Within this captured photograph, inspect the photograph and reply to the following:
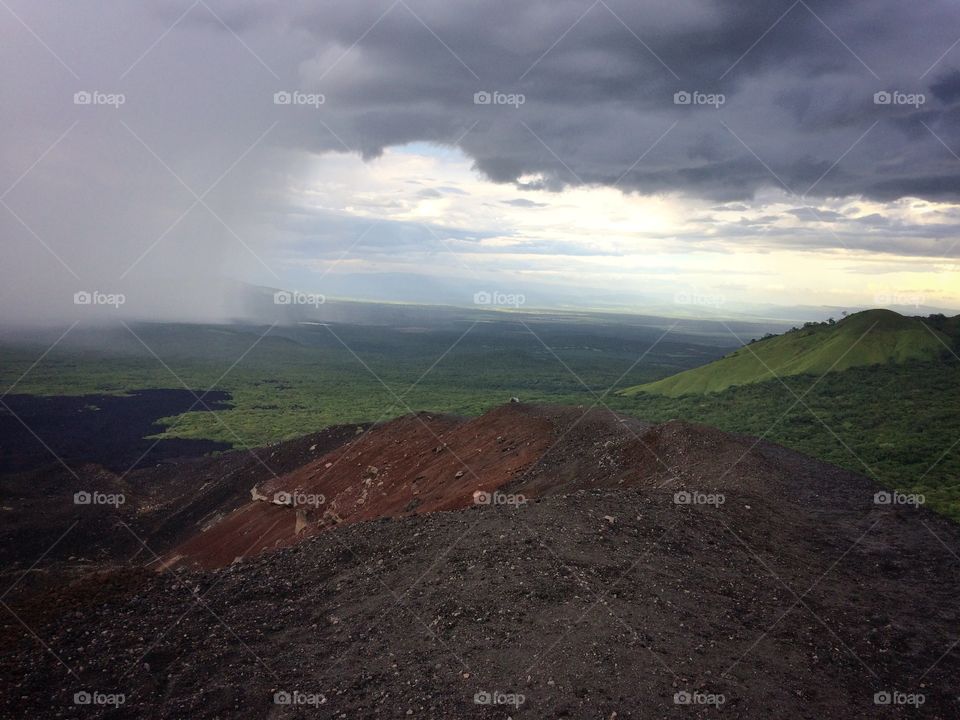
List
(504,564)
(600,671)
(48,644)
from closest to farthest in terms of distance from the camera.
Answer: (600,671) < (48,644) < (504,564)

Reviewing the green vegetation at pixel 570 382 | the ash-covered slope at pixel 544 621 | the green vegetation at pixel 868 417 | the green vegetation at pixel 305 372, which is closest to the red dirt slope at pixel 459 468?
the ash-covered slope at pixel 544 621

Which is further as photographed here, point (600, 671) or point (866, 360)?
point (866, 360)

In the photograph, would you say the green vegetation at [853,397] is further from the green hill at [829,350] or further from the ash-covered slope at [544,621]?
the ash-covered slope at [544,621]

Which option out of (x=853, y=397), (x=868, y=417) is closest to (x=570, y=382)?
(x=853, y=397)

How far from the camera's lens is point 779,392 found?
1699 inches

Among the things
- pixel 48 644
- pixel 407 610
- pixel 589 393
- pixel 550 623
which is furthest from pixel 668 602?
pixel 589 393

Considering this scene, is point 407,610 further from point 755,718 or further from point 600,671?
point 755,718

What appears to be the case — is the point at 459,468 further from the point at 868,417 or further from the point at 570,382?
the point at 570,382

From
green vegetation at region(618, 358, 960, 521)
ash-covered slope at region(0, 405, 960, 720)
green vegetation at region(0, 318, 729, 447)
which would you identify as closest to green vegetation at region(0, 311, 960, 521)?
green vegetation at region(618, 358, 960, 521)

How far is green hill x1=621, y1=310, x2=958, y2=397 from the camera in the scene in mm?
42656

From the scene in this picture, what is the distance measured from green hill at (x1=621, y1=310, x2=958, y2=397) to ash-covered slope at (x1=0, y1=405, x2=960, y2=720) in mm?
30228

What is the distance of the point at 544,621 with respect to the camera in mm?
9891

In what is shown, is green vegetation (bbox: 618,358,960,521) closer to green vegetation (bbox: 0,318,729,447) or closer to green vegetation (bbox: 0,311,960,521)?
green vegetation (bbox: 0,311,960,521)

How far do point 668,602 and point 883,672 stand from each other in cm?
346
